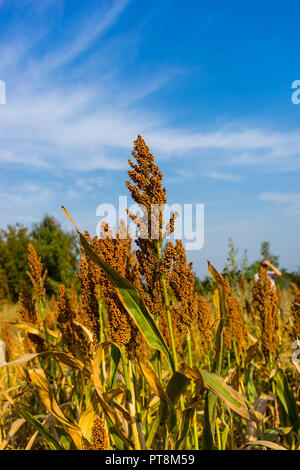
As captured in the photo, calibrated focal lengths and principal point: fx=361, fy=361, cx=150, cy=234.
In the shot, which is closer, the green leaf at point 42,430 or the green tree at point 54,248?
the green leaf at point 42,430

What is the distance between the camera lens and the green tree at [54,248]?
22.5 metres

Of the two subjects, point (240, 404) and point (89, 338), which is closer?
point (240, 404)

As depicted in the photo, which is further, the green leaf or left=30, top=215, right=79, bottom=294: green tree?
left=30, top=215, right=79, bottom=294: green tree

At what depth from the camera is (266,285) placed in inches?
117

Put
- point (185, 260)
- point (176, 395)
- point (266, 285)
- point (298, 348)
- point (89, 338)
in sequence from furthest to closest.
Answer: point (266, 285), point (298, 348), point (89, 338), point (185, 260), point (176, 395)

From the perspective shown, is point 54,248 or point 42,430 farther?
point 54,248

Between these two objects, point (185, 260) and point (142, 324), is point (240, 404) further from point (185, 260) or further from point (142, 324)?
point (185, 260)

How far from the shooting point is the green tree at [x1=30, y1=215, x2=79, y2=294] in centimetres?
2253

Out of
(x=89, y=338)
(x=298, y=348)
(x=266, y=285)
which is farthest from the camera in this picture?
(x=266, y=285)

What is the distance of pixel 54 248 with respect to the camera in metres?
23.7
